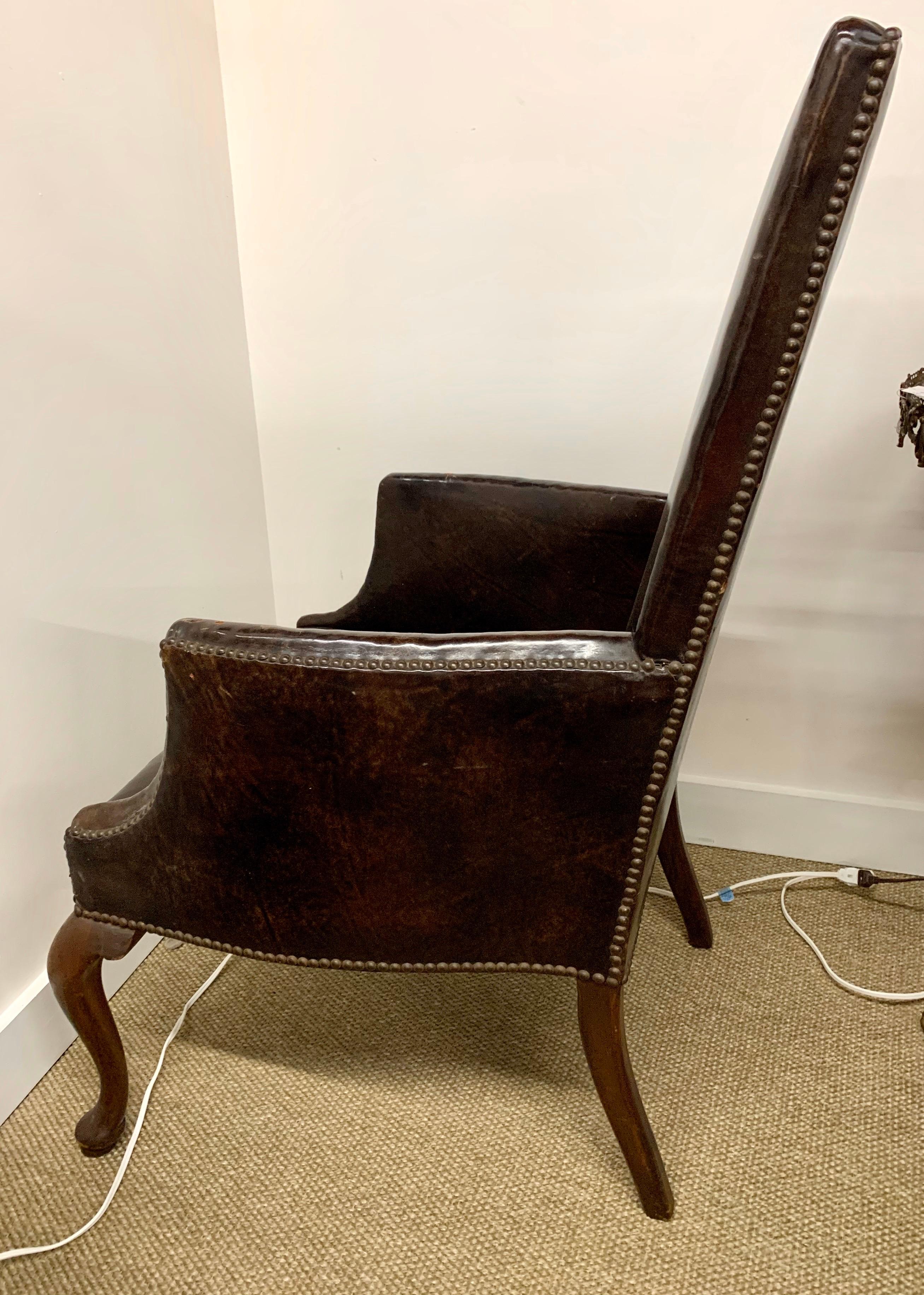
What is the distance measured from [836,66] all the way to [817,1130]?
1.12m

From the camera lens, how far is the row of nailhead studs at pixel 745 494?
19.5 inches

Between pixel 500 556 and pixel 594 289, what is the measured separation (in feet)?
1.55

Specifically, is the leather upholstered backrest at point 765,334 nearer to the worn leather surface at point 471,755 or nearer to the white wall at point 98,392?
the worn leather surface at point 471,755

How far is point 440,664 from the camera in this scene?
680mm

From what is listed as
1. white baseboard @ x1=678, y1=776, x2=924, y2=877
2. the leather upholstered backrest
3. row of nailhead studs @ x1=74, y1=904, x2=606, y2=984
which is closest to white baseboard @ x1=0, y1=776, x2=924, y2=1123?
white baseboard @ x1=678, y1=776, x2=924, y2=877

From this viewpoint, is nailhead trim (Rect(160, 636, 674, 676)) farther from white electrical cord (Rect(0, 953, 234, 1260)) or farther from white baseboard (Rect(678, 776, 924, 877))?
white baseboard (Rect(678, 776, 924, 877))

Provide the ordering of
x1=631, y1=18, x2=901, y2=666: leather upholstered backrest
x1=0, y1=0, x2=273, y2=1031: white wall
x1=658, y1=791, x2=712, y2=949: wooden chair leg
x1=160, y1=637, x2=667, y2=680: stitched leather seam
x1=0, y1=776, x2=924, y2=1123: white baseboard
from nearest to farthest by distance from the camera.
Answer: x1=631, y1=18, x2=901, y2=666: leather upholstered backrest
x1=160, y1=637, x2=667, y2=680: stitched leather seam
x1=0, y1=0, x2=273, y2=1031: white wall
x1=658, y1=791, x2=712, y2=949: wooden chair leg
x1=0, y1=776, x2=924, y2=1123: white baseboard

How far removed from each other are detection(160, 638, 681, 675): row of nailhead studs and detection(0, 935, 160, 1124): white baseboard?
0.52 meters

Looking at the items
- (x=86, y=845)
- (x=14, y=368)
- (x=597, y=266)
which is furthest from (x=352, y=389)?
(x=86, y=845)

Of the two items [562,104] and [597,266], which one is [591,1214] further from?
A: [562,104]

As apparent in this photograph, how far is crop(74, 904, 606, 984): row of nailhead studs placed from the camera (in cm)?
82

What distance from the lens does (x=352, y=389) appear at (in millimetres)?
1454

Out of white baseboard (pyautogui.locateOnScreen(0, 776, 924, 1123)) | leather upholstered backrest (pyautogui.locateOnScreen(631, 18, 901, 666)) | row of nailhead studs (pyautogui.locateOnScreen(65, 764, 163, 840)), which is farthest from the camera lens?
white baseboard (pyautogui.locateOnScreen(0, 776, 924, 1123))

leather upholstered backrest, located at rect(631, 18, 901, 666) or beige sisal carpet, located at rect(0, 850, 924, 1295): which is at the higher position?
leather upholstered backrest, located at rect(631, 18, 901, 666)
